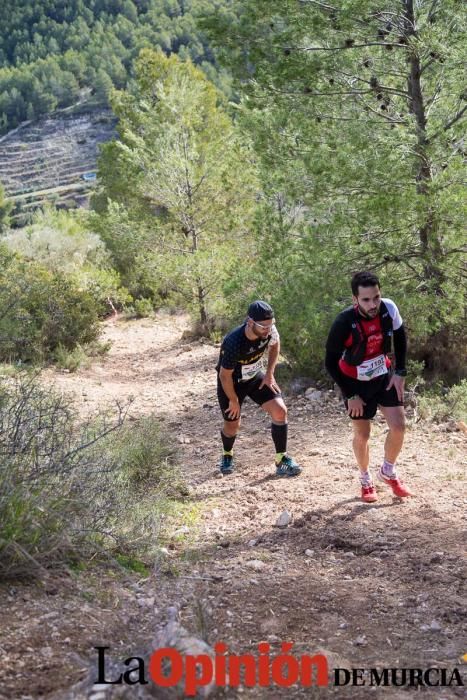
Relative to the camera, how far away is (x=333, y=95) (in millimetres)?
8008

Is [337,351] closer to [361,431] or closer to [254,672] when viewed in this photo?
[361,431]

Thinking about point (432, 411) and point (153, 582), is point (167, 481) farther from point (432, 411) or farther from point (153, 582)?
point (432, 411)

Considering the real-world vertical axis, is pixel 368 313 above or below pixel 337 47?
below

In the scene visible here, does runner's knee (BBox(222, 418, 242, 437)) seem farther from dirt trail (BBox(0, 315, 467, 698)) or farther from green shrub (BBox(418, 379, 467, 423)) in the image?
green shrub (BBox(418, 379, 467, 423))

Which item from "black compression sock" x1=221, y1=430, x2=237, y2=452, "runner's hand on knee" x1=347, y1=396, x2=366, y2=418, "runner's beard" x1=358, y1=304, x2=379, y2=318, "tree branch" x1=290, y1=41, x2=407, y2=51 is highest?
"tree branch" x1=290, y1=41, x2=407, y2=51

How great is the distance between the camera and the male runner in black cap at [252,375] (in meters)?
5.48

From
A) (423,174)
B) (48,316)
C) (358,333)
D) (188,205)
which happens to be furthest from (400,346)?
(188,205)

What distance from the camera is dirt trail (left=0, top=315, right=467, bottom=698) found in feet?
10.2

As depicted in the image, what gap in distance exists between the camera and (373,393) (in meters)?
5.01

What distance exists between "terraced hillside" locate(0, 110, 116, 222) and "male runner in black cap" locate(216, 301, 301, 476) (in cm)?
6176

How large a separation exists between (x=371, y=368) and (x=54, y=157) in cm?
7604

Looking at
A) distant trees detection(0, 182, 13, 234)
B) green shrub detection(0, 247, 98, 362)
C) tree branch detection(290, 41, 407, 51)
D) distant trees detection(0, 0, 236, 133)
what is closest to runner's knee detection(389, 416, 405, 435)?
tree branch detection(290, 41, 407, 51)

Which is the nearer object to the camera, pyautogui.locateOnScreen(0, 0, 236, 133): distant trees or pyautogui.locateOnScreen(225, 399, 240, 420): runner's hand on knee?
pyautogui.locateOnScreen(225, 399, 240, 420): runner's hand on knee

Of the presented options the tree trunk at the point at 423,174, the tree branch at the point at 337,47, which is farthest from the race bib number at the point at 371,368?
the tree branch at the point at 337,47
